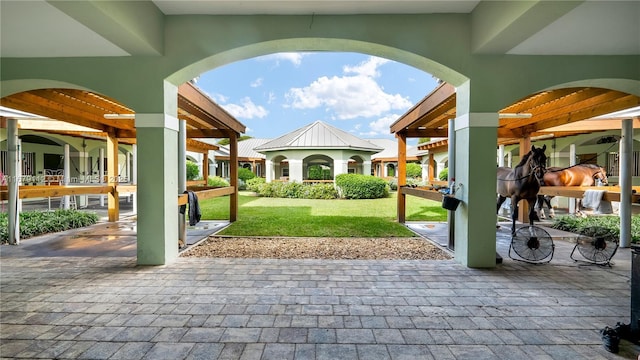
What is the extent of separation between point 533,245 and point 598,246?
99 cm

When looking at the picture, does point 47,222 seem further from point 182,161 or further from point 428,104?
point 428,104

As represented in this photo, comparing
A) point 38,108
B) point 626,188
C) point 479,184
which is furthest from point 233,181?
point 626,188

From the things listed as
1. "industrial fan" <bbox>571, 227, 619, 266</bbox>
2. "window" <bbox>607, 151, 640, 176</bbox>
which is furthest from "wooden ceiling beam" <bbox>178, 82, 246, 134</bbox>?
"window" <bbox>607, 151, 640, 176</bbox>

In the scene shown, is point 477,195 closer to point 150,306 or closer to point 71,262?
point 150,306

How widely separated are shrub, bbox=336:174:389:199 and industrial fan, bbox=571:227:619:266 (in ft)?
42.4

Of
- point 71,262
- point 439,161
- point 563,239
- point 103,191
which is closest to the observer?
point 71,262

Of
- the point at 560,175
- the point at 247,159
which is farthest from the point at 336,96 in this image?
the point at 560,175

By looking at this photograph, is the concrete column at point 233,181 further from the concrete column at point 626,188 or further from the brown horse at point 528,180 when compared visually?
the concrete column at point 626,188

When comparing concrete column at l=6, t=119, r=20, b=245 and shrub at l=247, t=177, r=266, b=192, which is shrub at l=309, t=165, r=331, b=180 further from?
concrete column at l=6, t=119, r=20, b=245

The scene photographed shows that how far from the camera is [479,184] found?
16.0ft

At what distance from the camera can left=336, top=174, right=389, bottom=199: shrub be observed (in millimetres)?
17938

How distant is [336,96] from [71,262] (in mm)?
128000

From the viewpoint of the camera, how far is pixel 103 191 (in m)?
9.23

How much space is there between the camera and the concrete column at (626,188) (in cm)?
654
